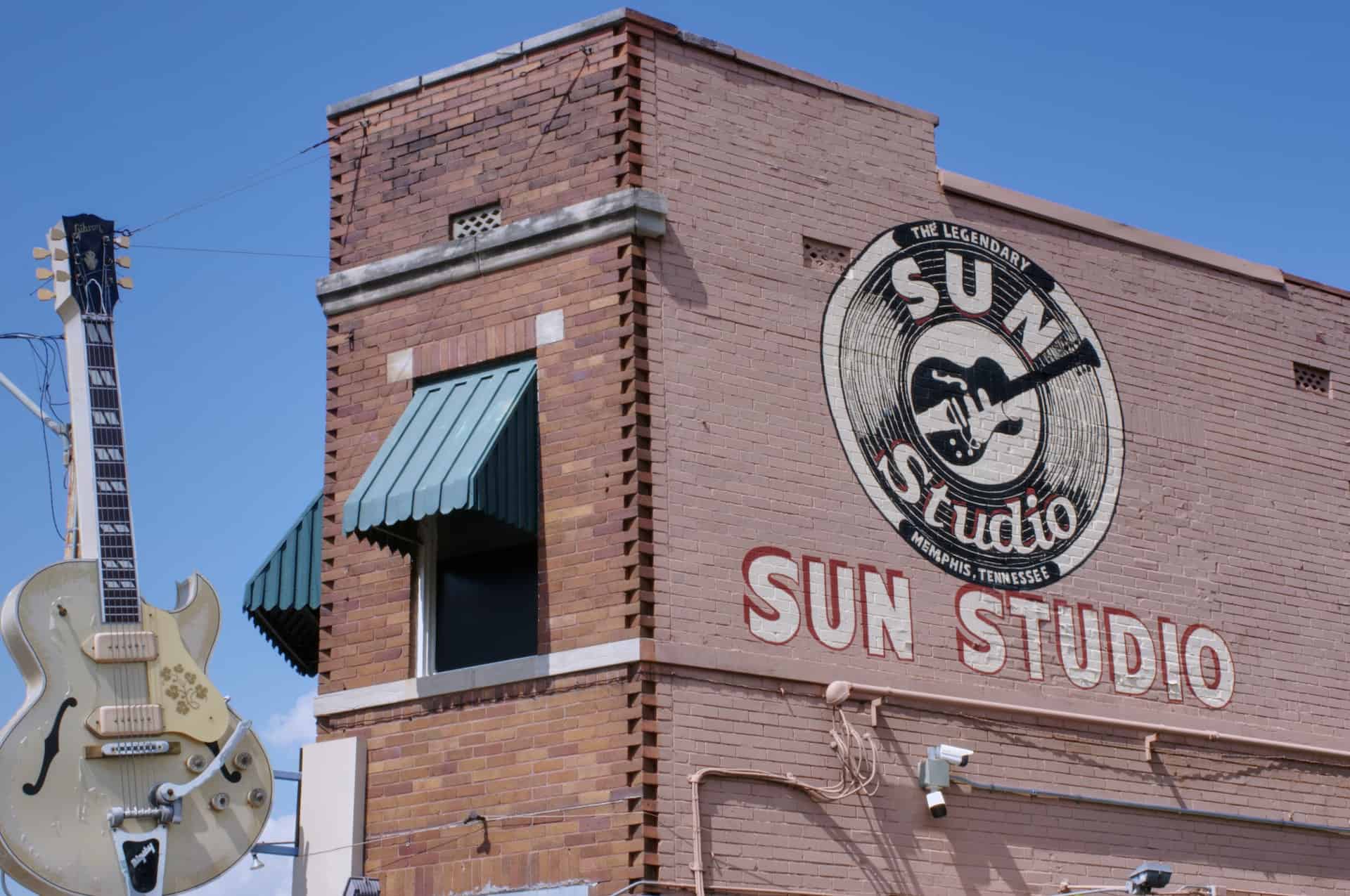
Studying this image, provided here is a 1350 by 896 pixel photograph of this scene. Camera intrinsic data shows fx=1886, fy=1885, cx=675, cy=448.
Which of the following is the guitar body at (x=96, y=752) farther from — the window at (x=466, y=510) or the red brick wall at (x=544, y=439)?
the window at (x=466, y=510)

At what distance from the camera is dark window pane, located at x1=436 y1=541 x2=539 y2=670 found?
15.2 m

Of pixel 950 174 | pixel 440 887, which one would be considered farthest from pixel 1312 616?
pixel 440 887

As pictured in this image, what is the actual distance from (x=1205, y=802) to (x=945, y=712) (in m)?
3.03

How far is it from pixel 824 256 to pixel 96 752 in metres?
7.42

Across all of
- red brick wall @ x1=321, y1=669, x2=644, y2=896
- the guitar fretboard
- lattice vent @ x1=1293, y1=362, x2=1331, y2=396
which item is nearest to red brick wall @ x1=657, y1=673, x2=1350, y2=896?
red brick wall @ x1=321, y1=669, x2=644, y2=896

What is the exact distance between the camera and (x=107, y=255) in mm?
16578

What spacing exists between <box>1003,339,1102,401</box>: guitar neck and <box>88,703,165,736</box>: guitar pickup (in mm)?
8006

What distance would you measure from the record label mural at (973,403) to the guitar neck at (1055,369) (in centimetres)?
1

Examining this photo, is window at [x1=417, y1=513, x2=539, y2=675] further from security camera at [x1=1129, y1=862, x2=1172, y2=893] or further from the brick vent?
security camera at [x1=1129, y1=862, x2=1172, y2=893]

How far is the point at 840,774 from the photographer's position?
15047 millimetres

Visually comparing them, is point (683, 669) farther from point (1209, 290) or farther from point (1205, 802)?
point (1209, 290)

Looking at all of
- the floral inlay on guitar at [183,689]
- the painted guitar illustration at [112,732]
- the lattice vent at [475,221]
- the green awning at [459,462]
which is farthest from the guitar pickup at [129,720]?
the lattice vent at [475,221]

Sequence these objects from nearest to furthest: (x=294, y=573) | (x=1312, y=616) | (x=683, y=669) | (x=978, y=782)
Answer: (x=683, y=669) < (x=978, y=782) < (x=294, y=573) < (x=1312, y=616)

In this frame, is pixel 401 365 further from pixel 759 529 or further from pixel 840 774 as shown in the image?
pixel 840 774
